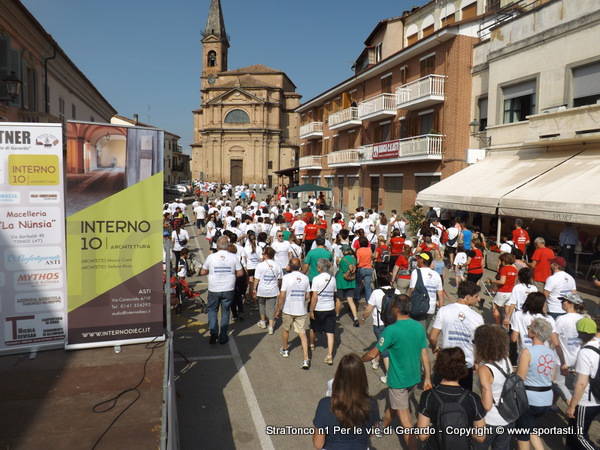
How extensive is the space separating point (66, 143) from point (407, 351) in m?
4.48

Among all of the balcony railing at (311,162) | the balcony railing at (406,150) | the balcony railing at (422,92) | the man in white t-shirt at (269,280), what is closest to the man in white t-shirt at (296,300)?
the man in white t-shirt at (269,280)

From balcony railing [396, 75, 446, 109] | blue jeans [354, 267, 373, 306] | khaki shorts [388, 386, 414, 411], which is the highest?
balcony railing [396, 75, 446, 109]

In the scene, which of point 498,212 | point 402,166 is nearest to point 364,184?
point 402,166

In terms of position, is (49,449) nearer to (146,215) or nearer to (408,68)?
(146,215)

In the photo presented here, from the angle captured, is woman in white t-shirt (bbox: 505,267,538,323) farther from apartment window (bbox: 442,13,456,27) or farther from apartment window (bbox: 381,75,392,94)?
apartment window (bbox: 442,13,456,27)

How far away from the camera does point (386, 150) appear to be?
25156 mm

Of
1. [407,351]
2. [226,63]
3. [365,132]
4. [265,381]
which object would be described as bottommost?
[265,381]

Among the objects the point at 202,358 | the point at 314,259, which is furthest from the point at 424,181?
the point at 202,358

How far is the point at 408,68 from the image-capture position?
2409 cm

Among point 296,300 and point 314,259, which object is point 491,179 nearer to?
point 314,259

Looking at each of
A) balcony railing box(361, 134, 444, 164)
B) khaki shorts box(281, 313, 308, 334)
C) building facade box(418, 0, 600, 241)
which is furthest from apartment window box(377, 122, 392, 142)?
khaki shorts box(281, 313, 308, 334)

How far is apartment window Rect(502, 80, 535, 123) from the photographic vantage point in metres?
15.6

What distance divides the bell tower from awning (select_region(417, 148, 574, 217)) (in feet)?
215

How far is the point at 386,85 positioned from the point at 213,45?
57784mm
